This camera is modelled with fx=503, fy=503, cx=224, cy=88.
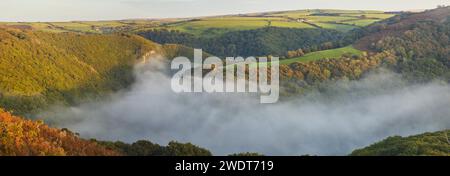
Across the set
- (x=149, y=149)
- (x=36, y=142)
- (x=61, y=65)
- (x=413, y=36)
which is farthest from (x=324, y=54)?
(x=36, y=142)

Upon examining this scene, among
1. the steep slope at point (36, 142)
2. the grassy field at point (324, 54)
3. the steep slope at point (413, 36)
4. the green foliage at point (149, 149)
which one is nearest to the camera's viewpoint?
the steep slope at point (36, 142)

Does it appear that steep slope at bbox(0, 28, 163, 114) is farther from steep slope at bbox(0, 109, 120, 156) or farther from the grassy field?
steep slope at bbox(0, 109, 120, 156)

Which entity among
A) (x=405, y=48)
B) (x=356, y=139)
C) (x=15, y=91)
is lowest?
(x=356, y=139)

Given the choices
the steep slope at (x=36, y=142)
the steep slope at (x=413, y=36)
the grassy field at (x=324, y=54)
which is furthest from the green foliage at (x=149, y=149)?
the steep slope at (x=413, y=36)

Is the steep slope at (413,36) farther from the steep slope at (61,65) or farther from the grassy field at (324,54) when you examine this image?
the steep slope at (61,65)

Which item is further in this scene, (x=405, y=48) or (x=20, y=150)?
(x=405, y=48)

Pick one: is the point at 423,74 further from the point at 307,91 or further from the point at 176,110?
the point at 176,110
